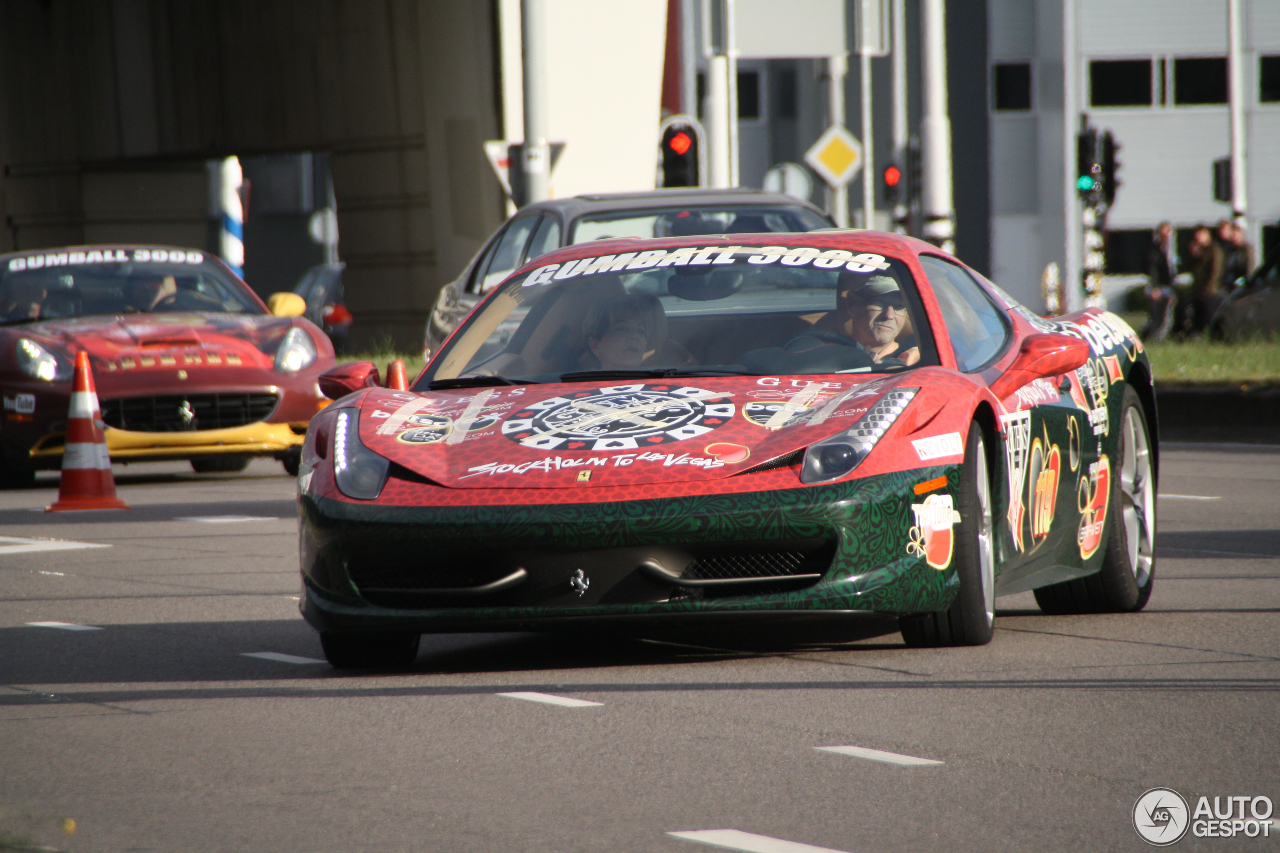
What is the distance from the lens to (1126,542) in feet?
23.6

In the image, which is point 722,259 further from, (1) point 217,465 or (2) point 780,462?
(1) point 217,465

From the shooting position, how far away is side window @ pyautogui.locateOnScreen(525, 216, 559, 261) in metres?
13.0

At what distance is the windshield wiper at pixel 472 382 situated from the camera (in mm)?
6629

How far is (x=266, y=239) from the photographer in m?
56.8

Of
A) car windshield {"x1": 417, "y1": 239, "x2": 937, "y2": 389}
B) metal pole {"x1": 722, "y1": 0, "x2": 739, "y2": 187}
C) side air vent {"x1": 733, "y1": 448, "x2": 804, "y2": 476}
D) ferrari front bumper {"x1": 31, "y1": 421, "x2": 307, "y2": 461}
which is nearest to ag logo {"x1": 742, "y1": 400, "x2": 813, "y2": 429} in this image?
side air vent {"x1": 733, "y1": 448, "x2": 804, "y2": 476}

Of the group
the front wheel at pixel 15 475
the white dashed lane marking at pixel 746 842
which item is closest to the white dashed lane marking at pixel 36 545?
the front wheel at pixel 15 475

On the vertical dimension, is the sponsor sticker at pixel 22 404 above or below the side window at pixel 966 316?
below

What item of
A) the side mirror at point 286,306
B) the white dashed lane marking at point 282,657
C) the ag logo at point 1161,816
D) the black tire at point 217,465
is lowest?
the black tire at point 217,465

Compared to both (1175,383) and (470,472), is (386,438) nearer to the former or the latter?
(470,472)

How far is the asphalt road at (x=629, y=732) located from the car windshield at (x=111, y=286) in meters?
6.11

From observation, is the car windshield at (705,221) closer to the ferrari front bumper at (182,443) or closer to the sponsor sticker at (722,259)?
the ferrari front bumper at (182,443)

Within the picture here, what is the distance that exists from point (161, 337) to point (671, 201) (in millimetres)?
3195

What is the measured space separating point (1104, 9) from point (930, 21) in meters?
28.3

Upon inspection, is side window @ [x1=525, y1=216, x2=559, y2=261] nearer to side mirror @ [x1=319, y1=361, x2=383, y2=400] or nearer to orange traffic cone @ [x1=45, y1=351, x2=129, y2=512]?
orange traffic cone @ [x1=45, y1=351, x2=129, y2=512]
